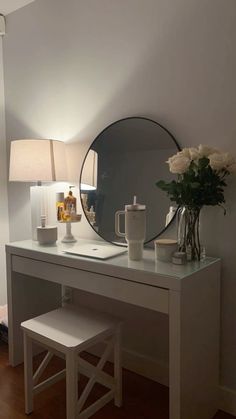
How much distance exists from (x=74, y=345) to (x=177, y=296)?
1.58ft

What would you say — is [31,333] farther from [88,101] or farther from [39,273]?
[88,101]

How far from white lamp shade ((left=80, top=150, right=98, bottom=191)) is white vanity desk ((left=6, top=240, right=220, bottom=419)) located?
0.45m

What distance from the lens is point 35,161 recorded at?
205cm

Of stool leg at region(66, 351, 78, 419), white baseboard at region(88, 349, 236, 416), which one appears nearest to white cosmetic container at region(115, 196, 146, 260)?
stool leg at region(66, 351, 78, 419)

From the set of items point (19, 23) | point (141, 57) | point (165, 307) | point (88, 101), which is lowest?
point (165, 307)

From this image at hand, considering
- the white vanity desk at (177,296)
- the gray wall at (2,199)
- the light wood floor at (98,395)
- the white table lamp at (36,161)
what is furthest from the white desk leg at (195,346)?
the gray wall at (2,199)

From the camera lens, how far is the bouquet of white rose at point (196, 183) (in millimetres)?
1468

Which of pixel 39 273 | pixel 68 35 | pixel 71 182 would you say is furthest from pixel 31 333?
pixel 68 35

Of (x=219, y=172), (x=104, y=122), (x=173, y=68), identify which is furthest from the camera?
(x=104, y=122)

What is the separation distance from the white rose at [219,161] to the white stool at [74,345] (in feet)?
2.86

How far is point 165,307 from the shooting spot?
1.36 m

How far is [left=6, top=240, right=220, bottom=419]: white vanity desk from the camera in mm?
1338

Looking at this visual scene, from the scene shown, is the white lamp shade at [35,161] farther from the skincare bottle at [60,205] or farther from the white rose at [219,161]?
the white rose at [219,161]

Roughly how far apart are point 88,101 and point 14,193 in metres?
0.99
